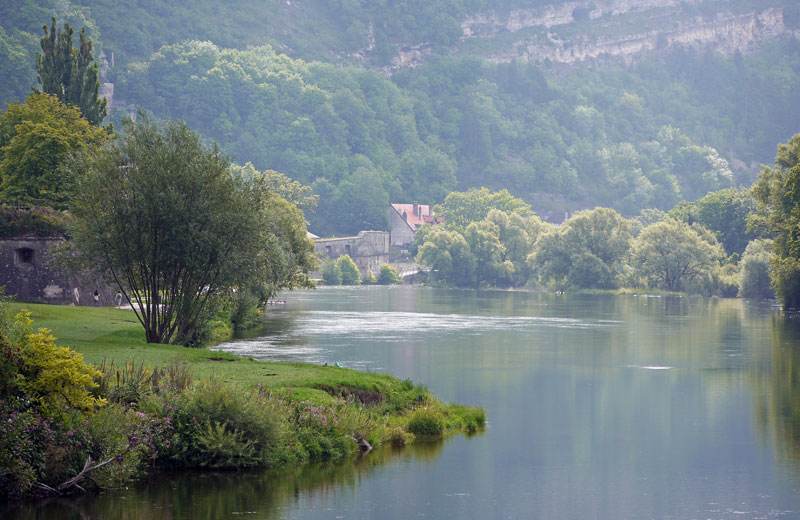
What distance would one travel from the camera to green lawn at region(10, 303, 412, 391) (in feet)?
106

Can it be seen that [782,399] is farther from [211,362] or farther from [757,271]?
[757,271]

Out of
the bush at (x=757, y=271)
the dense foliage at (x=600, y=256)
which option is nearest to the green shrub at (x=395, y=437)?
the bush at (x=757, y=271)

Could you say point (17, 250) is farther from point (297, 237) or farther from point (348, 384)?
point (348, 384)

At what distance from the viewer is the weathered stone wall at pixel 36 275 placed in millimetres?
59344

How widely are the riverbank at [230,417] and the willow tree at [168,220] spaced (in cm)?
778

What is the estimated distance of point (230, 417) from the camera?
84.7ft

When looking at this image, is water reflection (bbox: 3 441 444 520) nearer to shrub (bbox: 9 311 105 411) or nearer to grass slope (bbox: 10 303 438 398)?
shrub (bbox: 9 311 105 411)

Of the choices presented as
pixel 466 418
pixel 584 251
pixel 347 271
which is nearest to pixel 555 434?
pixel 466 418

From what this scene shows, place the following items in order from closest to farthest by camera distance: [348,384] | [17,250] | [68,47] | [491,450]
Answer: [491,450] → [348,384] → [17,250] → [68,47]

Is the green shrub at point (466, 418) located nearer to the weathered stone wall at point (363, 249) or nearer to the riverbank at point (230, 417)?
the riverbank at point (230, 417)

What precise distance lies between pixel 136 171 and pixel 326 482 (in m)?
21.2

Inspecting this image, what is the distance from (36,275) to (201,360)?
27.0 metres

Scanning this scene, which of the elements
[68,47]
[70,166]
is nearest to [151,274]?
[70,166]

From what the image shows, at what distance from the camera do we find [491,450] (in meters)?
30.8
